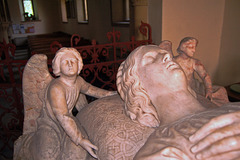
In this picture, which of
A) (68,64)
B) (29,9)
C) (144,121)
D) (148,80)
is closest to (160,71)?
(148,80)

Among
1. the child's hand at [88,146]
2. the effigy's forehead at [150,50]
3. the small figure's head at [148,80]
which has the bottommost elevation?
the child's hand at [88,146]

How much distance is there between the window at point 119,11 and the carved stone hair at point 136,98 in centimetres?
585

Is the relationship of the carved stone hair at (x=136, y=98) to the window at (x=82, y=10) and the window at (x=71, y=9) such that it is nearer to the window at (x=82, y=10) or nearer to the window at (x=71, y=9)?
the window at (x=82, y=10)

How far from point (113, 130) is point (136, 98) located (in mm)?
261

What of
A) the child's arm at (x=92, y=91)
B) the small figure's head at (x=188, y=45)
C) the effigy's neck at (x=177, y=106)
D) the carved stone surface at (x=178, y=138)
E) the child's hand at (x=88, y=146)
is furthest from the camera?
the small figure's head at (x=188, y=45)

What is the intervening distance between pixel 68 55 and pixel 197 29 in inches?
130

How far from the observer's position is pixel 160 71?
1.30m

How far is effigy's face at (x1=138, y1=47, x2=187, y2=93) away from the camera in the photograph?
127 cm

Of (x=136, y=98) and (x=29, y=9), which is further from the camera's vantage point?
(x=29, y=9)

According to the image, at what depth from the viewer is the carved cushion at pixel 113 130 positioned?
126cm

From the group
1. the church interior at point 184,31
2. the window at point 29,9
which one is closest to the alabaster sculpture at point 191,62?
the church interior at point 184,31

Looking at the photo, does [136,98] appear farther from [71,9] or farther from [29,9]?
[29,9]

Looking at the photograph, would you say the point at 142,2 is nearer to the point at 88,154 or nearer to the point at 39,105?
the point at 39,105

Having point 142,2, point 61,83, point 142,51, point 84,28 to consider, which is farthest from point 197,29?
point 84,28
